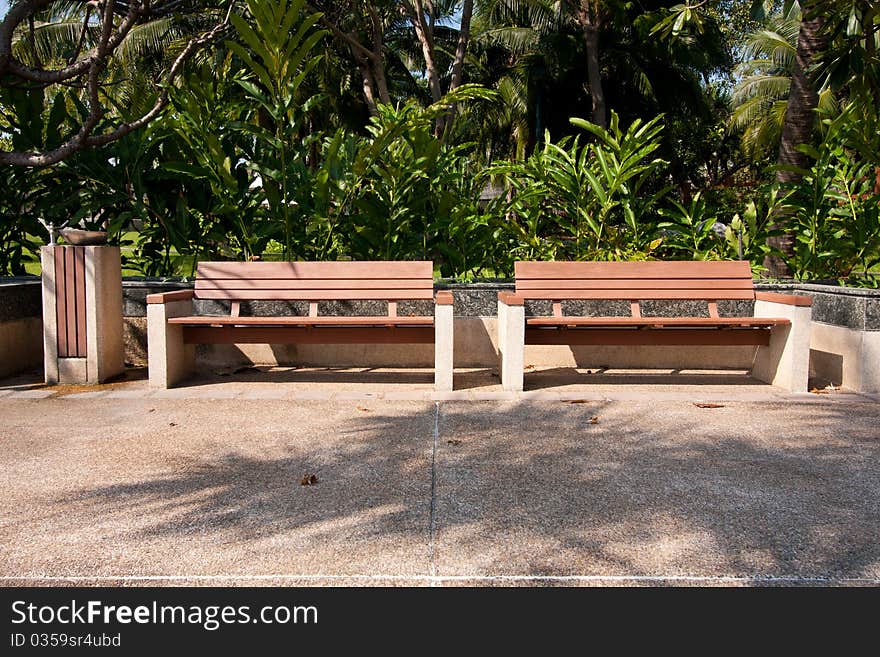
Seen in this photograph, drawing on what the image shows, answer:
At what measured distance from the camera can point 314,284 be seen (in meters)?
6.69

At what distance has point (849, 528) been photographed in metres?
3.21

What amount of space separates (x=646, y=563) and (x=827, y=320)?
447cm

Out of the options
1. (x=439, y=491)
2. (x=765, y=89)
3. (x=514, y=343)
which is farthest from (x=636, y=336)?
(x=765, y=89)

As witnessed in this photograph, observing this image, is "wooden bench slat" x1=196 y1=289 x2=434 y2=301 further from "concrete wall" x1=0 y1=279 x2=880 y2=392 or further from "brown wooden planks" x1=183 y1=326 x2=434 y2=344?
"brown wooden planks" x1=183 y1=326 x2=434 y2=344

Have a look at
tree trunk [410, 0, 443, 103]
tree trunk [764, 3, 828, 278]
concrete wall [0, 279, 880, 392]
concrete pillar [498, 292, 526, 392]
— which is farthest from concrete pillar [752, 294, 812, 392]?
tree trunk [410, 0, 443, 103]

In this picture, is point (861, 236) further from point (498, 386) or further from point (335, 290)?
point (335, 290)

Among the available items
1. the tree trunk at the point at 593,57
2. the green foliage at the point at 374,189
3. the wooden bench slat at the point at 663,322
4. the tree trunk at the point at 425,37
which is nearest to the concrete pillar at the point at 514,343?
the wooden bench slat at the point at 663,322

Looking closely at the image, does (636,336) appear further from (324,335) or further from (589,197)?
(324,335)

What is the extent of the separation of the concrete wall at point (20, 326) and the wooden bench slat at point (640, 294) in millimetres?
4216

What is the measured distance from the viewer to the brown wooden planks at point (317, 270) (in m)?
6.65

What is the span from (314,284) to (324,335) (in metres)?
0.65

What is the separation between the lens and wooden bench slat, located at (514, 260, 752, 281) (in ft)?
22.0

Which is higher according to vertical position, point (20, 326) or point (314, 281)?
point (314, 281)

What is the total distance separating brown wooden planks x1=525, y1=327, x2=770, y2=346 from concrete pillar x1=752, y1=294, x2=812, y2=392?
0.92ft
